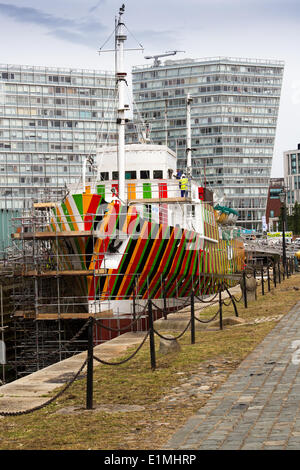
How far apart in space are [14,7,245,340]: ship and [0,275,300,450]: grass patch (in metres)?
4.84

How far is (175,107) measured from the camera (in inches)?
4788

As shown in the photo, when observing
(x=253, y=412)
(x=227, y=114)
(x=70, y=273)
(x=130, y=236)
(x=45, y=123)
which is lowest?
(x=253, y=412)

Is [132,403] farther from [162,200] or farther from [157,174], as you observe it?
[157,174]

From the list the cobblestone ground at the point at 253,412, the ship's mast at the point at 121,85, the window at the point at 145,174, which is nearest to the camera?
the cobblestone ground at the point at 253,412

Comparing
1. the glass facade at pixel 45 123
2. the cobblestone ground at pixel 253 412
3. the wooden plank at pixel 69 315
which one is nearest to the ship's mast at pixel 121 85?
the wooden plank at pixel 69 315

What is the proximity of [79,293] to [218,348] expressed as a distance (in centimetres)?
1015

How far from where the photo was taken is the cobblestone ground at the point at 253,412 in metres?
6.16

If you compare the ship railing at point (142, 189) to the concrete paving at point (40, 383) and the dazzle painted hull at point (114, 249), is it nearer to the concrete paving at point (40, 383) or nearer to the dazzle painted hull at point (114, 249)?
the dazzle painted hull at point (114, 249)

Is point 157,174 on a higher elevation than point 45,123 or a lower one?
lower

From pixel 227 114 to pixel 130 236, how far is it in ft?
338

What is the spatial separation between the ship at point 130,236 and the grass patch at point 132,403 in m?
4.84

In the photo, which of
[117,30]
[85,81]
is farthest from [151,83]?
[117,30]

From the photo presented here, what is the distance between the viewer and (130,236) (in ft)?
69.6

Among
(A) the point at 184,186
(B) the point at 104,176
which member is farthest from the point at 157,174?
(A) the point at 184,186
